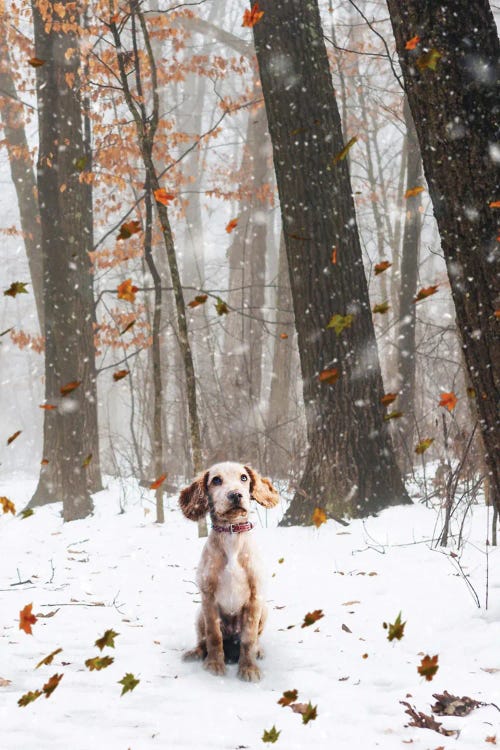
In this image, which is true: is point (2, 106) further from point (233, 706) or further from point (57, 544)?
point (233, 706)

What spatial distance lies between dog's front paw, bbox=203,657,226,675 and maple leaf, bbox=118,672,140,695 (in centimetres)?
47

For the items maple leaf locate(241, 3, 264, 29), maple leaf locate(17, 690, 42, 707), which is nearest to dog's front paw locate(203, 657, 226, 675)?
maple leaf locate(17, 690, 42, 707)

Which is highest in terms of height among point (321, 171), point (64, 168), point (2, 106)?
point (2, 106)

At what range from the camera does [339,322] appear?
20.7ft

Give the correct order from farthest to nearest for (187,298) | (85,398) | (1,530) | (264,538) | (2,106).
→ (187,298) → (2,106) → (85,398) → (1,530) → (264,538)

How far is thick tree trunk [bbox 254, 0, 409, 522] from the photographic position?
6.50 metres

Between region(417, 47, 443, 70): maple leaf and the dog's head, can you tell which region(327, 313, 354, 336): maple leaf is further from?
region(417, 47, 443, 70): maple leaf

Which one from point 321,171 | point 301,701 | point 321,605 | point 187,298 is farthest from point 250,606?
point 187,298

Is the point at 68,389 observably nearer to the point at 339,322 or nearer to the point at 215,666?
the point at 215,666

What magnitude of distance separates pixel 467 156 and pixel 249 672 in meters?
2.61

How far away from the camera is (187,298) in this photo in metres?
21.1

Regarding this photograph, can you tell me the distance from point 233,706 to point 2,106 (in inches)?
505

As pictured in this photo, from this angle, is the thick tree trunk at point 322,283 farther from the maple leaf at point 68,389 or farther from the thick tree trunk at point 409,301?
the thick tree trunk at point 409,301

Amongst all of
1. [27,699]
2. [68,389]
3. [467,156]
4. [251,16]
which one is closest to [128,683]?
[27,699]
